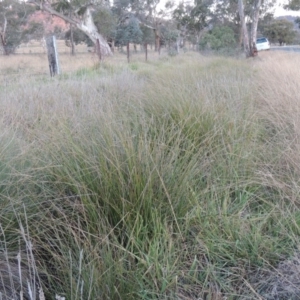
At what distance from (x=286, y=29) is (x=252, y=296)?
45.8 meters

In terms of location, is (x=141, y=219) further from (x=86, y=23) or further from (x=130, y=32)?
(x=130, y=32)

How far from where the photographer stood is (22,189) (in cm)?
180

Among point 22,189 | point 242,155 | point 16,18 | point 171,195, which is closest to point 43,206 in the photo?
point 22,189

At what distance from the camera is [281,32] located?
135 ft

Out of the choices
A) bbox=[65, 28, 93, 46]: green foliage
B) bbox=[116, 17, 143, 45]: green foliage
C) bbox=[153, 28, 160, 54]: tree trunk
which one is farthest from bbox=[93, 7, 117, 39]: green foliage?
bbox=[65, 28, 93, 46]: green foliage

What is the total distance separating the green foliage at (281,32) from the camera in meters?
40.4

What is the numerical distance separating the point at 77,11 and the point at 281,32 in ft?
96.1

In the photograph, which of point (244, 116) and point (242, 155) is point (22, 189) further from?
point (244, 116)

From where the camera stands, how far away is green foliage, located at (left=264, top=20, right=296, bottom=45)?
4041 centimetres

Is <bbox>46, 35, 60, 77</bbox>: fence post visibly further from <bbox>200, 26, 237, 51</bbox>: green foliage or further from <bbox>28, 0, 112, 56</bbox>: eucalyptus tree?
<bbox>200, 26, 237, 51</bbox>: green foliage

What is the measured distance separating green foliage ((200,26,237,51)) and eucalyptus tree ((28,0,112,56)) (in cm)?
598

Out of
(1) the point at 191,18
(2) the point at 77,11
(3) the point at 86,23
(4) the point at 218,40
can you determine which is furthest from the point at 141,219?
(1) the point at 191,18

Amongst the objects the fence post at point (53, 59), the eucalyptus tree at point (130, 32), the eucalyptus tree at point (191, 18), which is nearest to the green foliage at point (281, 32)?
the eucalyptus tree at point (191, 18)

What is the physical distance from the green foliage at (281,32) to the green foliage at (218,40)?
2124cm
